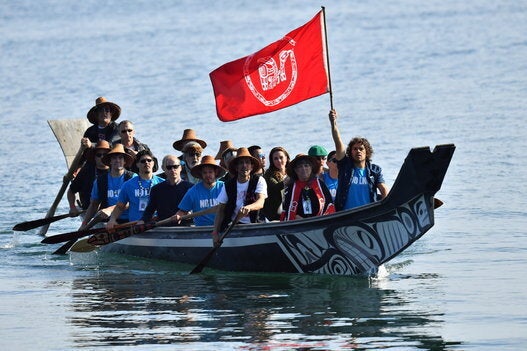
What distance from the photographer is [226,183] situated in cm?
1742

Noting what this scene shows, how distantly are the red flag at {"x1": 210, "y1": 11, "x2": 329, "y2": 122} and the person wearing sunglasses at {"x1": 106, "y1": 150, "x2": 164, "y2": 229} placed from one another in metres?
1.39

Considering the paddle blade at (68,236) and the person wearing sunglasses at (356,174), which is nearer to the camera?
the person wearing sunglasses at (356,174)

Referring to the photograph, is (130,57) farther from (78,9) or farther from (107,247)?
(107,247)

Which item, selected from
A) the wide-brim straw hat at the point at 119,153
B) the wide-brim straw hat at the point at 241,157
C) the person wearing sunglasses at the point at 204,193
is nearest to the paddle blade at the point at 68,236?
the wide-brim straw hat at the point at 119,153

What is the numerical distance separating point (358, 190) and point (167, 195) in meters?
3.01

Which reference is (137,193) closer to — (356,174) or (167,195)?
(167,195)

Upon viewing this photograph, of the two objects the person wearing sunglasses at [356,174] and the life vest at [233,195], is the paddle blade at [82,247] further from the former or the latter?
the person wearing sunglasses at [356,174]

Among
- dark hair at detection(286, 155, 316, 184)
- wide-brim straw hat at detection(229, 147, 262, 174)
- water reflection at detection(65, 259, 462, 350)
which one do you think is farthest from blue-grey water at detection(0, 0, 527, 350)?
wide-brim straw hat at detection(229, 147, 262, 174)

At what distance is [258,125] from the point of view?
35875 mm

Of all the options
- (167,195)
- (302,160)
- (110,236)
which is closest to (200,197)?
(167,195)

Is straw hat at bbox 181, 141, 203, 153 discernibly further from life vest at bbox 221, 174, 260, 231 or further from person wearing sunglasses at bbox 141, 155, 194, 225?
life vest at bbox 221, 174, 260, 231

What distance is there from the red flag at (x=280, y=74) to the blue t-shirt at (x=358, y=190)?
156cm

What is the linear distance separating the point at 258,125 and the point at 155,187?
56.8 ft

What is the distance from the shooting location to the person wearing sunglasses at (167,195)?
18.6 metres
